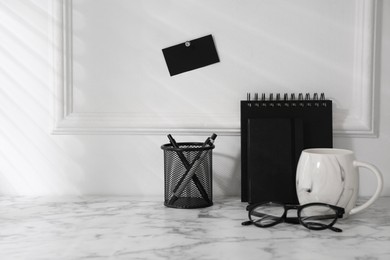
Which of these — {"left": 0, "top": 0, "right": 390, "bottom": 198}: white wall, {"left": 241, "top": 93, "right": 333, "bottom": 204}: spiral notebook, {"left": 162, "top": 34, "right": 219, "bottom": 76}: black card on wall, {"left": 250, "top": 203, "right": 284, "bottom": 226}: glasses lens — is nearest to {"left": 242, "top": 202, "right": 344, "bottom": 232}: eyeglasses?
{"left": 250, "top": 203, "right": 284, "bottom": 226}: glasses lens

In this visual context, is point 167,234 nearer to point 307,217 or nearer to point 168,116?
point 307,217

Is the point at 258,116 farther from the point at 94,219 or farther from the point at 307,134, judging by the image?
the point at 94,219

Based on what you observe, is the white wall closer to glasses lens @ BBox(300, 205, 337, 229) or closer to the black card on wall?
the black card on wall

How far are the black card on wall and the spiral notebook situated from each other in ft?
0.50

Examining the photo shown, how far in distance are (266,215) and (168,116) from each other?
395 millimetres

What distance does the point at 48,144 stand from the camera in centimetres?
141

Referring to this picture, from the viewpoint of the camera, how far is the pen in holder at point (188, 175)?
49.5 inches

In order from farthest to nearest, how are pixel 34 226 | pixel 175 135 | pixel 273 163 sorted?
pixel 175 135 < pixel 273 163 < pixel 34 226

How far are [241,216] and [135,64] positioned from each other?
48 centimetres

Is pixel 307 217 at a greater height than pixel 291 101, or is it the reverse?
pixel 291 101

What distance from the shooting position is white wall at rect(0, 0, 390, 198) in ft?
4.57

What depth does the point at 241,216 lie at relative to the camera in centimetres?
118

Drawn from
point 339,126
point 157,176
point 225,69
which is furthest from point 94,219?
point 339,126

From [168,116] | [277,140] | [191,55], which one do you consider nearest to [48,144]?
[168,116]
